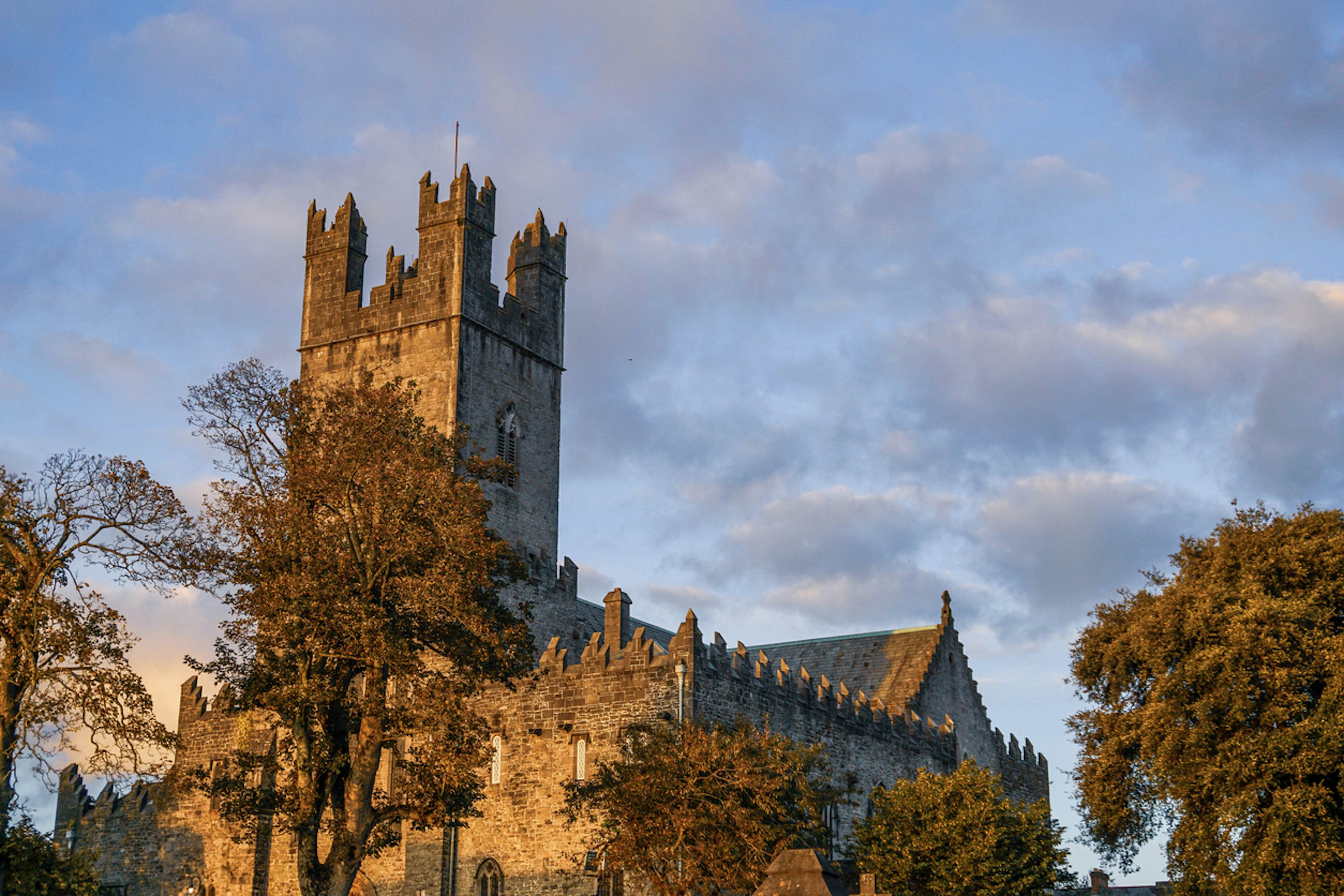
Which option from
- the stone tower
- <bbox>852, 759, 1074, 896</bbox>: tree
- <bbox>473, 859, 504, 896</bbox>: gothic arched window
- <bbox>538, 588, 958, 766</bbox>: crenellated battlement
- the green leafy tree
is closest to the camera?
the green leafy tree

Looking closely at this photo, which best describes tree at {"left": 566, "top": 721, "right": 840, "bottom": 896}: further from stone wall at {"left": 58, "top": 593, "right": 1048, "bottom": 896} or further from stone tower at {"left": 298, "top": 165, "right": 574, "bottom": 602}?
stone tower at {"left": 298, "top": 165, "right": 574, "bottom": 602}

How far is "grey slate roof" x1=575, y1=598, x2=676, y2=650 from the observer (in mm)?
48031

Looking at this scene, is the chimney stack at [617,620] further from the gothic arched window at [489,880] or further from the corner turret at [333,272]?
the corner turret at [333,272]

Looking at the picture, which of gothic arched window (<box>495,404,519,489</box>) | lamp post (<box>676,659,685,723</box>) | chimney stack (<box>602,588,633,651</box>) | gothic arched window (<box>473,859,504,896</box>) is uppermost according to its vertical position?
gothic arched window (<box>495,404,519,489</box>)

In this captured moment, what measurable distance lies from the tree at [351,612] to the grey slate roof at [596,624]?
1543 cm

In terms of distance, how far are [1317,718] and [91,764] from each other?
80.1ft

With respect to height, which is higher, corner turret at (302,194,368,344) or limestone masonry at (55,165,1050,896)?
Result: corner turret at (302,194,368,344)

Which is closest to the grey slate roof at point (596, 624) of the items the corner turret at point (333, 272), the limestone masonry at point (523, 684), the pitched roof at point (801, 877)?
the limestone masonry at point (523, 684)

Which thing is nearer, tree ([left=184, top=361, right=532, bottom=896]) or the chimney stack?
tree ([left=184, top=361, right=532, bottom=896])

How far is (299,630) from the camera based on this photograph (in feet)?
98.4

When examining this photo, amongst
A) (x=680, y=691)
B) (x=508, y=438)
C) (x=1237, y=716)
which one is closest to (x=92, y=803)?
Result: (x=508, y=438)

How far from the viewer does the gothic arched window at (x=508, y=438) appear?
5162cm

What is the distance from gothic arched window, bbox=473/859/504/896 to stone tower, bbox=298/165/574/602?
10971 millimetres

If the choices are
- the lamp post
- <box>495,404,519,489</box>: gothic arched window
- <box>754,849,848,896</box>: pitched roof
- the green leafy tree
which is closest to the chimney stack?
the lamp post
